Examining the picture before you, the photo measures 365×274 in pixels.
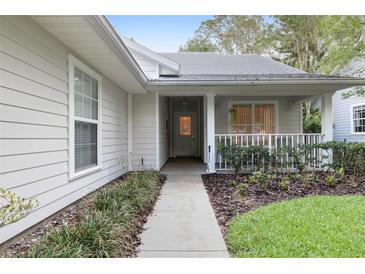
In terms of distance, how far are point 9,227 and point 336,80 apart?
7.81 meters

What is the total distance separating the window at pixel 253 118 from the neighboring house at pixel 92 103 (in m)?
0.04

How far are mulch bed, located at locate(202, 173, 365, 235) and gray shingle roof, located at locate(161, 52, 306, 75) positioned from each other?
4.01 m

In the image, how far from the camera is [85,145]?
5004 millimetres

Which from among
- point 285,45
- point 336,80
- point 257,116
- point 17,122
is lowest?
point 17,122

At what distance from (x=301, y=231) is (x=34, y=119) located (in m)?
3.62

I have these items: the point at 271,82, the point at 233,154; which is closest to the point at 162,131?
the point at 233,154

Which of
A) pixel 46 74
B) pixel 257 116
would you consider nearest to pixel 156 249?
pixel 46 74

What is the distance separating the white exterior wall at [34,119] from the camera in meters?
2.81

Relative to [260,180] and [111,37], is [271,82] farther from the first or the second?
[111,37]

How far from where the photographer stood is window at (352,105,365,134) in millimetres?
11992
